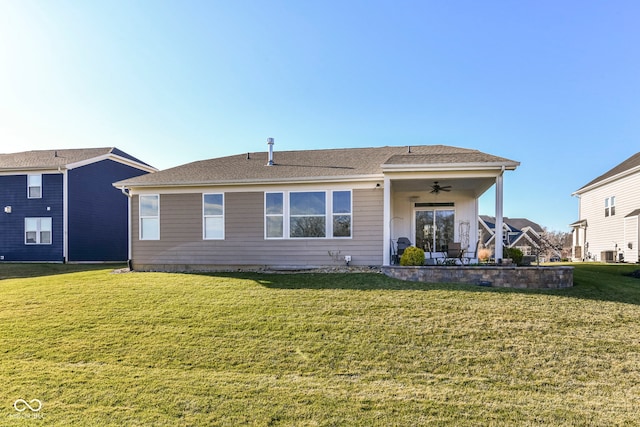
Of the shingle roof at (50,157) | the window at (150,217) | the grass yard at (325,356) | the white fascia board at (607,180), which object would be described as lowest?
the grass yard at (325,356)

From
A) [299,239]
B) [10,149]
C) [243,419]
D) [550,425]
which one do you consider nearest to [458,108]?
[299,239]

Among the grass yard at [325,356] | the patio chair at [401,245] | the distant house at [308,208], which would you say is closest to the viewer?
the grass yard at [325,356]

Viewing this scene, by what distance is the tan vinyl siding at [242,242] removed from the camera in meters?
10.9

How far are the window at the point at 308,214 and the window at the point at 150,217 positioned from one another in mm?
3974

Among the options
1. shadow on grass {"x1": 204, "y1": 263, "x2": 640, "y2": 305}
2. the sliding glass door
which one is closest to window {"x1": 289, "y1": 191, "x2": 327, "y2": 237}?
shadow on grass {"x1": 204, "y1": 263, "x2": 640, "y2": 305}

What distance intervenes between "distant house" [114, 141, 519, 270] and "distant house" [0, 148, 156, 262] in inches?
345

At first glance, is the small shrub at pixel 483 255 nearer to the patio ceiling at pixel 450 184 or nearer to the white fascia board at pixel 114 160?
the patio ceiling at pixel 450 184

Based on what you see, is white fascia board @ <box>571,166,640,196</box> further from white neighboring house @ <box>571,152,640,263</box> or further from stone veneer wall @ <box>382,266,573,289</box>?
stone veneer wall @ <box>382,266,573,289</box>

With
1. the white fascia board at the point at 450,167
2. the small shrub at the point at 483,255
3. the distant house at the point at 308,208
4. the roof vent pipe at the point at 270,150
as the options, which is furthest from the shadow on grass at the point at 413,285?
the roof vent pipe at the point at 270,150

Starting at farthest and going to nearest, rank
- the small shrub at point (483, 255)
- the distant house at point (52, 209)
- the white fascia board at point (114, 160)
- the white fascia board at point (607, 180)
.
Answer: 1. the white fascia board at point (114, 160)
2. the distant house at point (52, 209)
3. the white fascia board at point (607, 180)
4. the small shrub at point (483, 255)

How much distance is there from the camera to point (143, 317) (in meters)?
6.91

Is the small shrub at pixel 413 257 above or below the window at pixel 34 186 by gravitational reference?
below

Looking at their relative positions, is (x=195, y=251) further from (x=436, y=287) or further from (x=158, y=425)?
(x=158, y=425)

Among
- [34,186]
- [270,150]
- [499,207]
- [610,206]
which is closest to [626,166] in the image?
[610,206]
